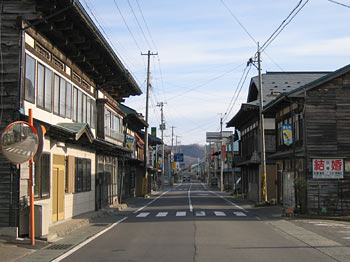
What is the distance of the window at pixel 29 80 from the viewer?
599 inches

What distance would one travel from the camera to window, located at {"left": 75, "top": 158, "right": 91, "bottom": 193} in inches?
886

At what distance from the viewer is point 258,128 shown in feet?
133

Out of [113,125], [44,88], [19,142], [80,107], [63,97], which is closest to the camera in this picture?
[19,142]

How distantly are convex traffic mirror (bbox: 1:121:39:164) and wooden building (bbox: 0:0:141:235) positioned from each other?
6.42 feet

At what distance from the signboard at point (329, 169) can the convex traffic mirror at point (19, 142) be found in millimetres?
16809

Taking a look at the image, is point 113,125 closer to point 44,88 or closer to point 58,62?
point 58,62

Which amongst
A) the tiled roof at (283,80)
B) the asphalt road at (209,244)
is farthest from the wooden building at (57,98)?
the tiled roof at (283,80)

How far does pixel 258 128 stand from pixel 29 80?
2767 centimetres

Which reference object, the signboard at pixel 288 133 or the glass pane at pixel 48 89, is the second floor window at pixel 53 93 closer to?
the glass pane at pixel 48 89

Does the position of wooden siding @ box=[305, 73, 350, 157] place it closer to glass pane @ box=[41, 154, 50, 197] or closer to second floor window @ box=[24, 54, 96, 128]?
second floor window @ box=[24, 54, 96, 128]

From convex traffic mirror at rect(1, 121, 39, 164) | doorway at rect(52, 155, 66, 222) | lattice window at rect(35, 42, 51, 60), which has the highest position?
lattice window at rect(35, 42, 51, 60)

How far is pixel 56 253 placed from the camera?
12344 millimetres

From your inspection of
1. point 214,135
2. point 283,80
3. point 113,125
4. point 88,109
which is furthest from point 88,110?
point 214,135

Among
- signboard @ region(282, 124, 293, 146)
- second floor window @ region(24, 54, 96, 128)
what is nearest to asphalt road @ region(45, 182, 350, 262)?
second floor window @ region(24, 54, 96, 128)
